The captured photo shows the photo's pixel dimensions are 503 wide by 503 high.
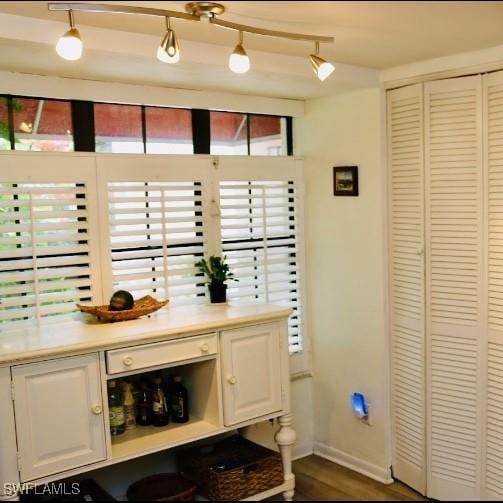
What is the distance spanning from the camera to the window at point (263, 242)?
11.4ft

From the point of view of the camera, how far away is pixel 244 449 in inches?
128

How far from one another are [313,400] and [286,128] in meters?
1.68

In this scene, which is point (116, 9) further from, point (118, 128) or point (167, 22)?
point (118, 128)

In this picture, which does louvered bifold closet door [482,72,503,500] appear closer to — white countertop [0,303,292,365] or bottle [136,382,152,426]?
white countertop [0,303,292,365]

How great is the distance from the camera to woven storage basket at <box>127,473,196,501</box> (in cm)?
283

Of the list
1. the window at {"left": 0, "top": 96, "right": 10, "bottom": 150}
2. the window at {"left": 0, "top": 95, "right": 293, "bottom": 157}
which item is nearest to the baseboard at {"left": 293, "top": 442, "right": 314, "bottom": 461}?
the window at {"left": 0, "top": 95, "right": 293, "bottom": 157}

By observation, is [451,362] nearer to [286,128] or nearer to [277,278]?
[277,278]

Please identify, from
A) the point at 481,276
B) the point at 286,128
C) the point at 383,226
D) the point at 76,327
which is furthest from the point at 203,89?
the point at 481,276

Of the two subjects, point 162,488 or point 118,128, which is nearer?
point 162,488

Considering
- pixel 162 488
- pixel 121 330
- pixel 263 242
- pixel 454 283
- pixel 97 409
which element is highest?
pixel 263 242

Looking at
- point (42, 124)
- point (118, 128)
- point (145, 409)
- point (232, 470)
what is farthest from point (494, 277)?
point (42, 124)

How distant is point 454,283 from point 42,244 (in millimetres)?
1978

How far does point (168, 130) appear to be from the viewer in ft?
10.8

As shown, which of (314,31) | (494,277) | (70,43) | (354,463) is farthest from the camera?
(354,463)
